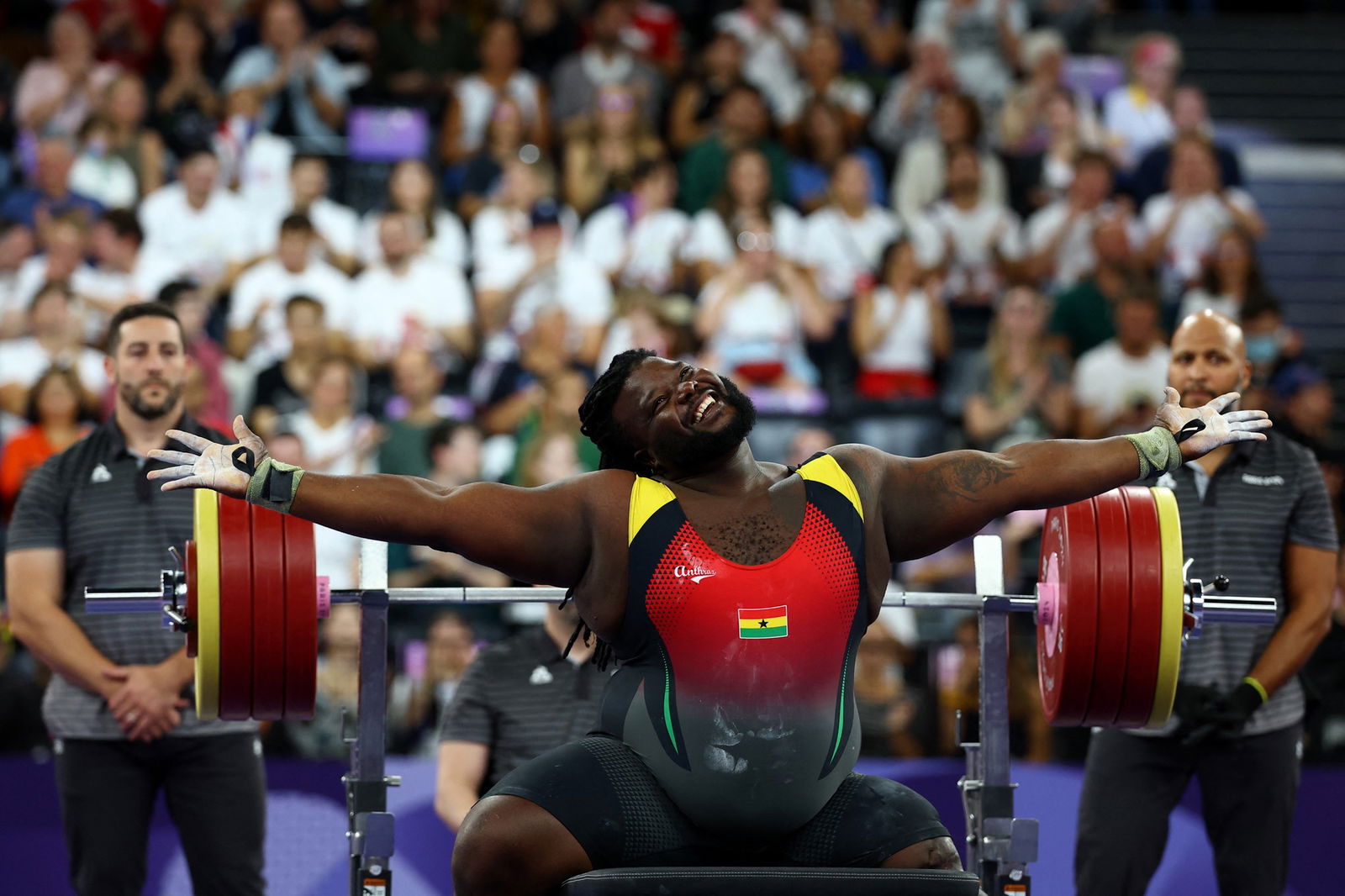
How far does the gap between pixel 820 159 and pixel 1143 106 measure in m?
2.38

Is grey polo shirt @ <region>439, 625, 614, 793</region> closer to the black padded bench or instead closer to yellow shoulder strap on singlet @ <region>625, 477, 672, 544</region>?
yellow shoulder strap on singlet @ <region>625, 477, 672, 544</region>

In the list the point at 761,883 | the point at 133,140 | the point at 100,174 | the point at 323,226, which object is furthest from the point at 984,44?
the point at 761,883

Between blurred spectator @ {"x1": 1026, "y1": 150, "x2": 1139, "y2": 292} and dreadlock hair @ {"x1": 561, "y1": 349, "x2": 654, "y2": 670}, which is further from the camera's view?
blurred spectator @ {"x1": 1026, "y1": 150, "x2": 1139, "y2": 292}

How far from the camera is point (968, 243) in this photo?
9.54 m

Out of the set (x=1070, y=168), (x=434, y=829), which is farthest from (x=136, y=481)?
(x=1070, y=168)

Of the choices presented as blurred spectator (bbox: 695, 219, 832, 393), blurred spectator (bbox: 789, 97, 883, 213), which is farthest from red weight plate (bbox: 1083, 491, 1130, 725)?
blurred spectator (bbox: 789, 97, 883, 213)

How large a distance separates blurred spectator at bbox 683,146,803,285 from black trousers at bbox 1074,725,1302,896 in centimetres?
474

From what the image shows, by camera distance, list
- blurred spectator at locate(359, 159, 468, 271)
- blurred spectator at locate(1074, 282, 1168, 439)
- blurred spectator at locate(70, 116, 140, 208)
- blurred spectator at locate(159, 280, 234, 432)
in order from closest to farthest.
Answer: blurred spectator at locate(159, 280, 234, 432), blurred spectator at locate(1074, 282, 1168, 439), blurred spectator at locate(359, 159, 468, 271), blurred spectator at locate(70, 116, 140, 208)

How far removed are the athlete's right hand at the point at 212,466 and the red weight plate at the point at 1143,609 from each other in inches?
78.0

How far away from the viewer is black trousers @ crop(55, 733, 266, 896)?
15.0 ft

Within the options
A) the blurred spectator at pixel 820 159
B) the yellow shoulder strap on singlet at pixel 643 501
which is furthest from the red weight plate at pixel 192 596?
the blurred spectator at pixel 820 159

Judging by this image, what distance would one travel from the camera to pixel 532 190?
9.07 meters

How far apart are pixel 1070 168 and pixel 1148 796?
6049 mm

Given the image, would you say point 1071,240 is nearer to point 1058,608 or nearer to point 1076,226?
point 1076,226
